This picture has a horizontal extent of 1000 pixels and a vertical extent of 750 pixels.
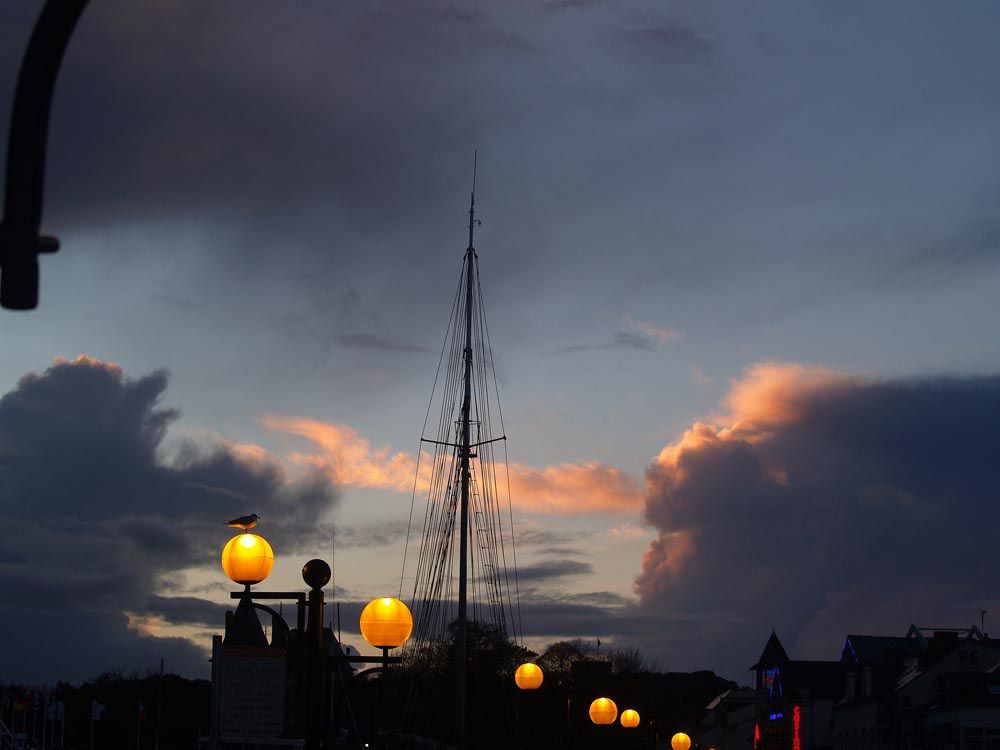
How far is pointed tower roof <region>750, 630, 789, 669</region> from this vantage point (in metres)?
107

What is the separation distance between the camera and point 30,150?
510 centimetres

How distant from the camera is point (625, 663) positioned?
138875 mm

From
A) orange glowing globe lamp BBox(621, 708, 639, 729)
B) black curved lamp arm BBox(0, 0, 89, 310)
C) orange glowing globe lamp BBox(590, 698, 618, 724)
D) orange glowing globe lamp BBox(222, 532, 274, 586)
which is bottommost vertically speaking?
orange glowing globe lamp BBox(621, 708, 639, 729)

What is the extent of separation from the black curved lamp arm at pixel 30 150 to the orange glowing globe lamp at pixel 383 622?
419 inches

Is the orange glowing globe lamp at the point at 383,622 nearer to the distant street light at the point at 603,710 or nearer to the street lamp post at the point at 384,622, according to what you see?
the street lamp post at the point at 384,622

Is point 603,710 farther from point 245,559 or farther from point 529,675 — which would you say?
point 245,559

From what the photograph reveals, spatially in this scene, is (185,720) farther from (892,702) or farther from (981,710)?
(981,710)

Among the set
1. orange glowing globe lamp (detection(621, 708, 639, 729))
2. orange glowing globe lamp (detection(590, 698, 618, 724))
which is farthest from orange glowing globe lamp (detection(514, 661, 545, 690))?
orange glowing globe lamp (detection(621, 708, 639, 729))

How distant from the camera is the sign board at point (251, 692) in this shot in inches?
473

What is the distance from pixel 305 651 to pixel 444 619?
4201cm

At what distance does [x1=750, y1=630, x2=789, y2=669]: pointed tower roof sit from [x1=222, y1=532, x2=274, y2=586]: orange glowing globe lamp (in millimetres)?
97656

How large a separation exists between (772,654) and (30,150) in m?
109

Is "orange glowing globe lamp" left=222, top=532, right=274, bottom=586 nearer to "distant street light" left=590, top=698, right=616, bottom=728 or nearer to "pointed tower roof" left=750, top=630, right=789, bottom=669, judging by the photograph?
"distant street light" left=590, top=698, right=616, bottom=728

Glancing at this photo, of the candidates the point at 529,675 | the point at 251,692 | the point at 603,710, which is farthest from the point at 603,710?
the point at 251,692
